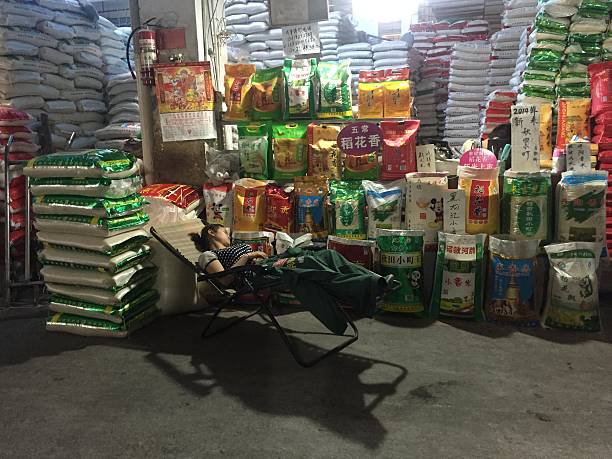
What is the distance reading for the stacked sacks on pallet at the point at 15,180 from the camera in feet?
14.0

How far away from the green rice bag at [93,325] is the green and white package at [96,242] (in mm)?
416

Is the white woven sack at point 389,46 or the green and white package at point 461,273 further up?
the white woven sack at point 389,46

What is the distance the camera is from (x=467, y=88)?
695 cm

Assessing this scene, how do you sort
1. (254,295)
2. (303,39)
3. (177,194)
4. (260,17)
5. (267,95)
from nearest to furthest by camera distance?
(254,295)
(177,194)
(267,95)
(303,39)
(260,17)

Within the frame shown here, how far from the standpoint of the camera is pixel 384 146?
3812 millimetres

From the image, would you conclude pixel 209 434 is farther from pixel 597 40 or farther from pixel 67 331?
pixel 597 40

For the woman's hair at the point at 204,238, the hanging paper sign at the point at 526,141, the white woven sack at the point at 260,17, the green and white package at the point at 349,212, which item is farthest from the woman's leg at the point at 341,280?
the white woven sack at the point at 260,17

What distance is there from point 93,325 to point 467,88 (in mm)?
5608

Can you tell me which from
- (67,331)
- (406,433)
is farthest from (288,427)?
(67,331)

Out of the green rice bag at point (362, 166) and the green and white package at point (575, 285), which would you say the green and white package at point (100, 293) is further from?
the green and white package at point (575, 285)

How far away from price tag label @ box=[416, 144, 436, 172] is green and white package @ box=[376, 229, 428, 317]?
67 cm

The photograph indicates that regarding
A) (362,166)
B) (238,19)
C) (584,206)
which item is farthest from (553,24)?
(238,19)

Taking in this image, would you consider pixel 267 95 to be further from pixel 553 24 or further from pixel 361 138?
pixel 553 24

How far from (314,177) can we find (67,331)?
1908 mm
